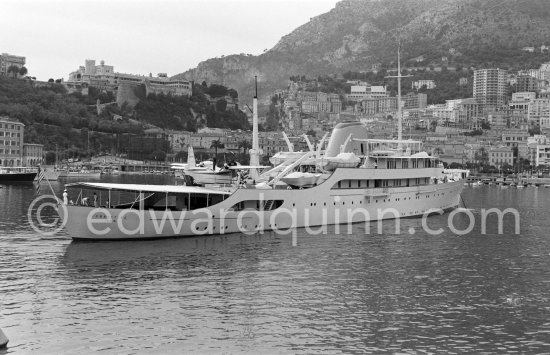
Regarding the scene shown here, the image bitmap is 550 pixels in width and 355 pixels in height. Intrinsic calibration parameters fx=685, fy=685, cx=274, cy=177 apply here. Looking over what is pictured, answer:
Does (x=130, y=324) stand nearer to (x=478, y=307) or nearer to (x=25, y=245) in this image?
(x=478, y=307)

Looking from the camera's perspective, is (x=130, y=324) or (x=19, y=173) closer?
(x=130, y=324)

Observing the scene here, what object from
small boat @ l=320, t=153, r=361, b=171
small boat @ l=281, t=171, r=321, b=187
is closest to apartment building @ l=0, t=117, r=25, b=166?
small boat @ l=320, t=153, r=361, b=171

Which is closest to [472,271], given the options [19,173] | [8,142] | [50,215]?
[50,215]

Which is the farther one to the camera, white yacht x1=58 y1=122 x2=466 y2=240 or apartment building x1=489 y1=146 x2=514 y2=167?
apartment building x1=489 y1=146 x2=514 y2=167

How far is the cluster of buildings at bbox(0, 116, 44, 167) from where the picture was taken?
392 feet

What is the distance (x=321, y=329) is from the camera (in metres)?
19.9

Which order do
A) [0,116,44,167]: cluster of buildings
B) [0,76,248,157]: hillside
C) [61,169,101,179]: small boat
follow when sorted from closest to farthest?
[0,116,44,167]: cluster of buildings, [61,169,101,179]: small boat, [0,76,248,157]: hillside

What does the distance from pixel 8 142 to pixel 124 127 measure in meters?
51.2

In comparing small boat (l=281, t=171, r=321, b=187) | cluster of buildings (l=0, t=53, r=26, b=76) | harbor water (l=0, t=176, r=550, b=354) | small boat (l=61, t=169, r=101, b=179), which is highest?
cluster of buildings (l=0, t=53, r=26, b=76)

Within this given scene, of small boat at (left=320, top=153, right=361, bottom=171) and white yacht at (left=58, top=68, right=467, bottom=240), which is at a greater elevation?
small boat at (left=320, top=153, right=361, bottom=171)

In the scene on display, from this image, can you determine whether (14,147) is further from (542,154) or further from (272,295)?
(542,154)

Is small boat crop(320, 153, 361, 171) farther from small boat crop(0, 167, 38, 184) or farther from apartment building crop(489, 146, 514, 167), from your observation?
apartment building crop(489, 146, 514, 167)

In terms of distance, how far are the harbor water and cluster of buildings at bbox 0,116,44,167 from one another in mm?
89279

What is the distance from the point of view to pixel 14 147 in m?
122
